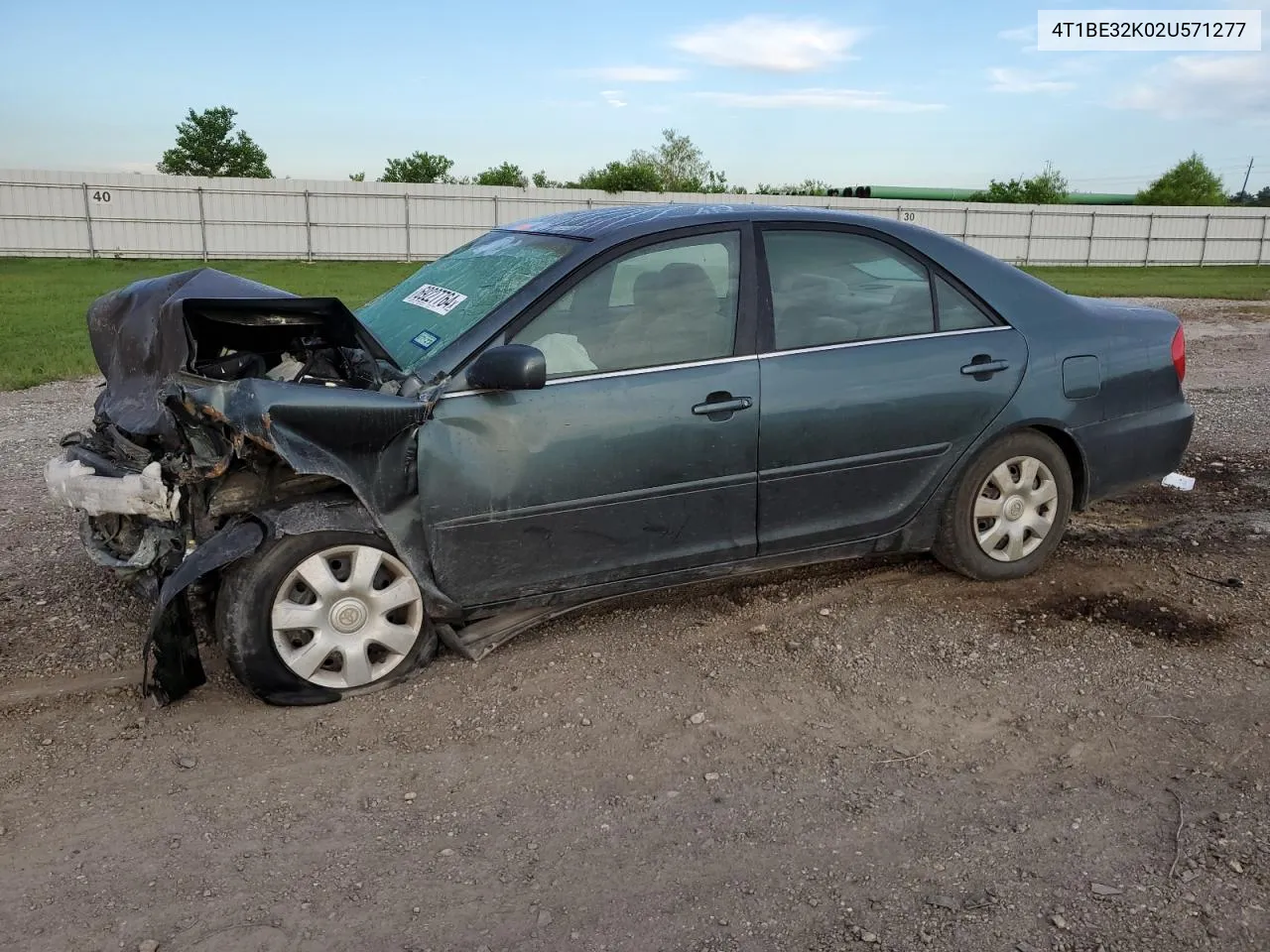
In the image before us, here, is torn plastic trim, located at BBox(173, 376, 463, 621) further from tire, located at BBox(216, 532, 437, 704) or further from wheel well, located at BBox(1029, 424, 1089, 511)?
wheel well, located at BBox(1029, 424, 1089, 511)

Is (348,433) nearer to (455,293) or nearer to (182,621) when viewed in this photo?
(182,621)

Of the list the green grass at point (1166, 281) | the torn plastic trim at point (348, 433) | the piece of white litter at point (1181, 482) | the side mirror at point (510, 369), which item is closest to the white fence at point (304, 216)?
the green grass at point (1166, 281)

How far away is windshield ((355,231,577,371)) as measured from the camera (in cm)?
384

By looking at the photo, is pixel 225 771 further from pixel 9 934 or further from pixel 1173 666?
pixel 1173 666

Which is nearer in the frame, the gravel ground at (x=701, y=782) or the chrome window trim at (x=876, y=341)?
the gravel ground at (x=701, y=782)

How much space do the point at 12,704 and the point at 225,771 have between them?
0.96 meters

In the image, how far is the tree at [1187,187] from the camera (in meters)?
64.6

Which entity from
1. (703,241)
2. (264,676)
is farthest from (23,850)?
(703,241)

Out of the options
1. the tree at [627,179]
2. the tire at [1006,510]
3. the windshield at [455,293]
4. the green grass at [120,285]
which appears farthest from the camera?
the tree at [627,179]

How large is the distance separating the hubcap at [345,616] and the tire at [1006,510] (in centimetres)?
233

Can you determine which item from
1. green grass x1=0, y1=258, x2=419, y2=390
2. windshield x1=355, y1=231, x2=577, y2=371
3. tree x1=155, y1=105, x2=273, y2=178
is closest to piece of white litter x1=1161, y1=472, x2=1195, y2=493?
windshield x1=355, y1=231, x2=577, y2=371

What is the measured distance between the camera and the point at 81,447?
→ 4.10 m

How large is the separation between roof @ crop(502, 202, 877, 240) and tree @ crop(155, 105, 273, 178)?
194ft

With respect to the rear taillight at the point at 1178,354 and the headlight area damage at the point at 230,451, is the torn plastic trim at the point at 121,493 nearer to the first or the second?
the headlight area damage at the point at 230,451
